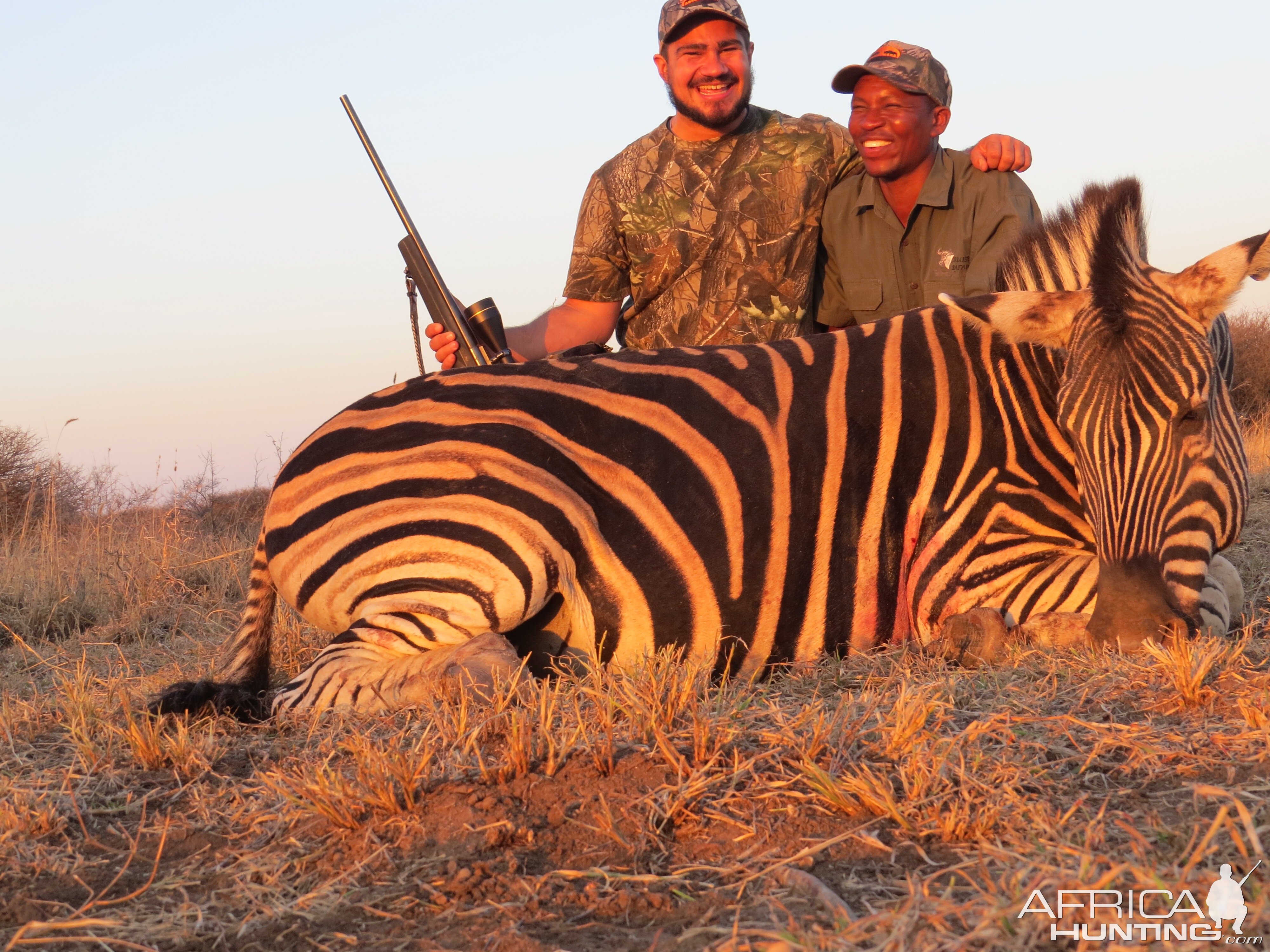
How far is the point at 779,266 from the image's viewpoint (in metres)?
5.86

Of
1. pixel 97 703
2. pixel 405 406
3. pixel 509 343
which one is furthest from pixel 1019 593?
pixel 509 343

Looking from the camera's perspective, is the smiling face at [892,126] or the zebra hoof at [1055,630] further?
the smiling face at [892,126]

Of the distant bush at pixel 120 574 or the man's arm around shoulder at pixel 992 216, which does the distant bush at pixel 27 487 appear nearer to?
the distant bush at pixel 120 574

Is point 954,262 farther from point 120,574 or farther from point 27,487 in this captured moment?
point 27,487

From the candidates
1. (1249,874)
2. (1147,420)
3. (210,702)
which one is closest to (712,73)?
(1147,420)

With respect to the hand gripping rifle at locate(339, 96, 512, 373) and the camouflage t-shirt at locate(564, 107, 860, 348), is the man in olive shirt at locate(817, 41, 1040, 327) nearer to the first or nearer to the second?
the camouflage t-shirt at locate(564, 107, 860, 348)

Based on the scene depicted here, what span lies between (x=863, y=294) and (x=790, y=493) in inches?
96.9

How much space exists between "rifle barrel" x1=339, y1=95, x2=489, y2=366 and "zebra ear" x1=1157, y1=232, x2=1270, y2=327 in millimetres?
3381

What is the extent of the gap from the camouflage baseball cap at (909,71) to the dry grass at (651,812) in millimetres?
3328

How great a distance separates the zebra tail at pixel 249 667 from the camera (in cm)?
304

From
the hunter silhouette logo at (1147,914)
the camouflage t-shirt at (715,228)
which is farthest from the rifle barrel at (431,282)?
the hunter silhouette logo at (1147,914)

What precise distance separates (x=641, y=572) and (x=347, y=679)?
37.4 inches

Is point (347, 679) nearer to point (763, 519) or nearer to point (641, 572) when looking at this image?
point (641, 572)

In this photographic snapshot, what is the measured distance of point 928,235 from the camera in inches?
213
